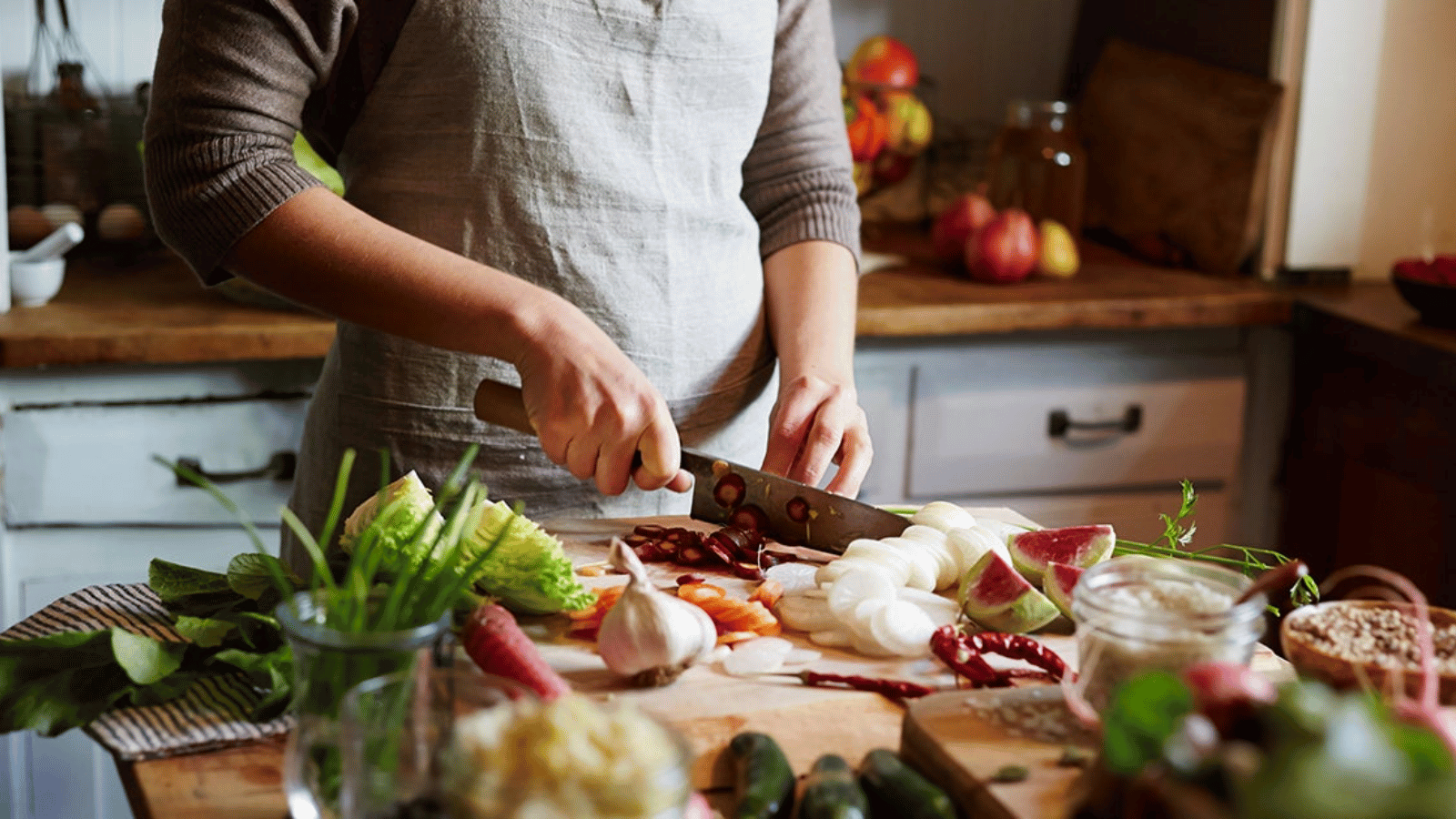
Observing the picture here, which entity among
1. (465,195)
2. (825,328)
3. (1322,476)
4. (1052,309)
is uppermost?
(465,195)

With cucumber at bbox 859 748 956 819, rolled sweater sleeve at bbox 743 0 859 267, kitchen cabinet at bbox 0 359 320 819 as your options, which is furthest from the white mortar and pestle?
cucumber at bbox 859 748 956 819

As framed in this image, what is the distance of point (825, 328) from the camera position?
4.90 ft

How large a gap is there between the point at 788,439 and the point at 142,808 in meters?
0.69

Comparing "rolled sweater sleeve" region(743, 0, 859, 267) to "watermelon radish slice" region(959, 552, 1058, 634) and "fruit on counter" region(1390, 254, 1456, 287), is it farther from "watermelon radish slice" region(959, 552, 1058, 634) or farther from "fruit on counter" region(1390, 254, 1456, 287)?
"fruit on counter" region(1390, 254, 1456, 287)

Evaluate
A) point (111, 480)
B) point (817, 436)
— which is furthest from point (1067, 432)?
point (111, 480)

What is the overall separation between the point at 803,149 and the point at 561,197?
1.06 ft

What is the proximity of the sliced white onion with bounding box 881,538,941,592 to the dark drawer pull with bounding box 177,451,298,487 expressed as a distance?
1059 mm

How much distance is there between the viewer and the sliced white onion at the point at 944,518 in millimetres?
1191

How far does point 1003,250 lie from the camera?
2287 mm

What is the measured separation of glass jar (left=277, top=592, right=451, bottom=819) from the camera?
0.73 m

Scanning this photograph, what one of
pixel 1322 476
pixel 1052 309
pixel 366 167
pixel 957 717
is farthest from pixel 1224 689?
pixel 1322 476

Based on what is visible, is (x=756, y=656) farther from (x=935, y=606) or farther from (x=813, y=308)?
(x=813, y=308)

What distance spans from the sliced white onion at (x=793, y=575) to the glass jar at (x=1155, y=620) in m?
0.28

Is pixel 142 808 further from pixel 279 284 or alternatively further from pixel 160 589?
pixel 279 284
